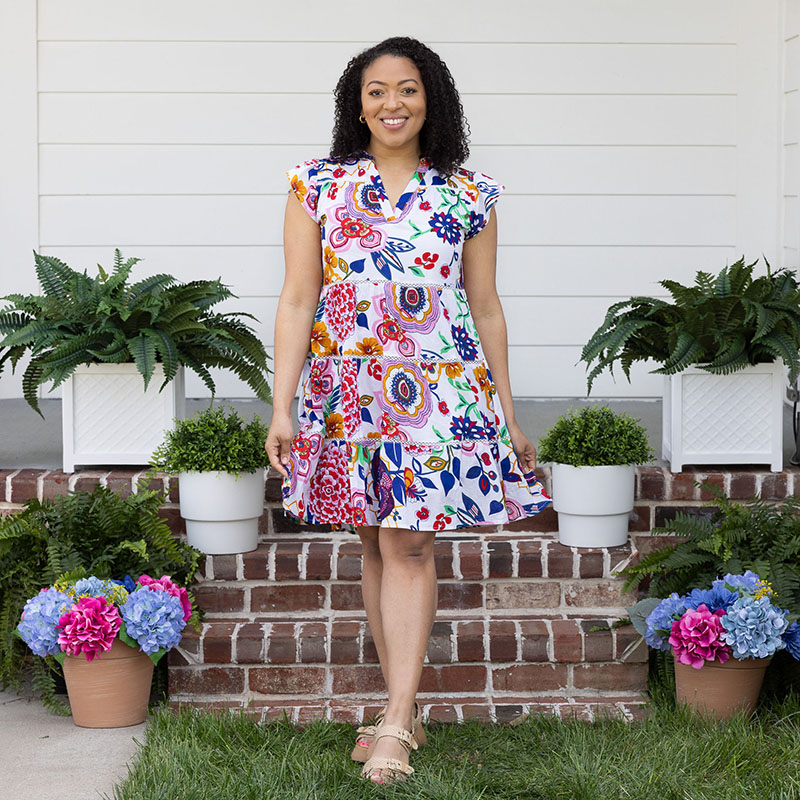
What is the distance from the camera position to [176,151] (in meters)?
4.80

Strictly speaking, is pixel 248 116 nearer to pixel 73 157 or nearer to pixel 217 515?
pixel 73 157

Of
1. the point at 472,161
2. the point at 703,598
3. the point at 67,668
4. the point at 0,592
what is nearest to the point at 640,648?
the point at 703,598

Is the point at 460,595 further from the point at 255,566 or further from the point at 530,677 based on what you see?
the point at 255,566

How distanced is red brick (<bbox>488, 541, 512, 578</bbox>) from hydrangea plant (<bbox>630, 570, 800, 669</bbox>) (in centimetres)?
48

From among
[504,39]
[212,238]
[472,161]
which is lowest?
[212,238]

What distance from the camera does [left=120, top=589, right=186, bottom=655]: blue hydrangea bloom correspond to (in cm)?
Result: 280

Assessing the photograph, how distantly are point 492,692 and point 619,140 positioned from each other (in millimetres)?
2653

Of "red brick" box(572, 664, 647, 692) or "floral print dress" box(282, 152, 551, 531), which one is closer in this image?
"floral print dress" box(282, 152, 551, 531)

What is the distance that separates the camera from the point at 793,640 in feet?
9.19

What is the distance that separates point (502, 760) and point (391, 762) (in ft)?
1.05

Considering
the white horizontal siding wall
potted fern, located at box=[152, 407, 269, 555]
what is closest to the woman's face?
→ potted fern, located at box=[152, 407, 269, 555]

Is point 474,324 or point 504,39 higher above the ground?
point 504,39

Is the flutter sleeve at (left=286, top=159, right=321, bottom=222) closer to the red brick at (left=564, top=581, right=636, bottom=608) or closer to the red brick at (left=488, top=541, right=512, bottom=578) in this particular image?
the red brick at (left=488, top=541, right=512, bottom=578)

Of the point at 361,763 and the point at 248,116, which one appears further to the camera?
the point at 248,116
